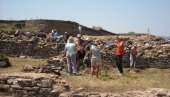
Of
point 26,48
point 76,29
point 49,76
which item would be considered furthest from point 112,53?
point 76,29

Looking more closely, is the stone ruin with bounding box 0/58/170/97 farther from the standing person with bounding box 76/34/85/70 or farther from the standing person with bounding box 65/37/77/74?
the standing person with bounding box 76/34/85/70

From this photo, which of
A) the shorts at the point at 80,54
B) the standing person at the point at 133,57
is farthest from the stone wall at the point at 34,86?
the standing person at the point at 133,57

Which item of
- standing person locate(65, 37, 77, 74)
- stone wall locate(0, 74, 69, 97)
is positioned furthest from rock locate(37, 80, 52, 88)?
standing person locate(65, 37, 77, 74)

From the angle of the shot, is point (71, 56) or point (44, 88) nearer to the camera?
point (44, 88)

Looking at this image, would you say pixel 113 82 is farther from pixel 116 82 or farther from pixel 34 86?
pixel 34 86

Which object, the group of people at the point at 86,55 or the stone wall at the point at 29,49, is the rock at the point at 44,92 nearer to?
the group of people at the point at 86,55

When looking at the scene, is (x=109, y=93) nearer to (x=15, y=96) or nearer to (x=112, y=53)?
(x=15, y=96)

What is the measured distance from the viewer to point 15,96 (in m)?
14.7

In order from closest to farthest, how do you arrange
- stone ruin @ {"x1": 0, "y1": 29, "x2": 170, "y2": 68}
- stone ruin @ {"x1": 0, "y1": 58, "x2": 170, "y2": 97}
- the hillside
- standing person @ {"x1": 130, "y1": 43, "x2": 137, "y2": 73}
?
1. stone ruin @ {"x1": 0, "y1": 58, "x2": 170, "y2": 97}
2. standing person @ {"x1": 130, "y1": 43, "x2": 137, "y2": 73}
3. stone ruin @ {"x1": 0, "y1": 29, "x2": 170, "y2": 68}
4. the hillside

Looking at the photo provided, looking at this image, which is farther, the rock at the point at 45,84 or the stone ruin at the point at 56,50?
the stone ruin at the point at 56,50

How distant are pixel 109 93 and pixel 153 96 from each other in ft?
4.81

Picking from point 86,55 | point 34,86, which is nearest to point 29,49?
point 86,55

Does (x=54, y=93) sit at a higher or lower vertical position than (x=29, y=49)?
lower

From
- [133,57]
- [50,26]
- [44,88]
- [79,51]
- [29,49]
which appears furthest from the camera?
[50,26]
